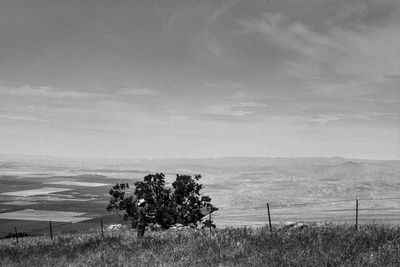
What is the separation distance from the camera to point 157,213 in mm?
28438

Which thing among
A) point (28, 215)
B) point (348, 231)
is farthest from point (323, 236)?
point (28, 215)

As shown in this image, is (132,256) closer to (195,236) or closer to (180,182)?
(195,236)

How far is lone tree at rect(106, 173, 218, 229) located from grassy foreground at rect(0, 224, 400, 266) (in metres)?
12.7

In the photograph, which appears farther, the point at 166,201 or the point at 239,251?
the point at 166,201

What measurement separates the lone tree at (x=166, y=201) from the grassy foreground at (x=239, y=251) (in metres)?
12.7

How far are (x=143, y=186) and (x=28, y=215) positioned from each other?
84373 mm

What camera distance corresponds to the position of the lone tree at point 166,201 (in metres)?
27.2

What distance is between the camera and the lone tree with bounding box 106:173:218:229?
27203 mm

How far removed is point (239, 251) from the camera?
10742 mm

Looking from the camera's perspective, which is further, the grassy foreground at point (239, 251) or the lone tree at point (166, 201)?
the lone tree at point (166, 201)

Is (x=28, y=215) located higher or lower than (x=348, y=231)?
lower

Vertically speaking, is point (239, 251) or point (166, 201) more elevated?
point (239, 251)

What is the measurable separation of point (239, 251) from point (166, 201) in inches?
766

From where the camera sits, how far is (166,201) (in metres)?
29.8
